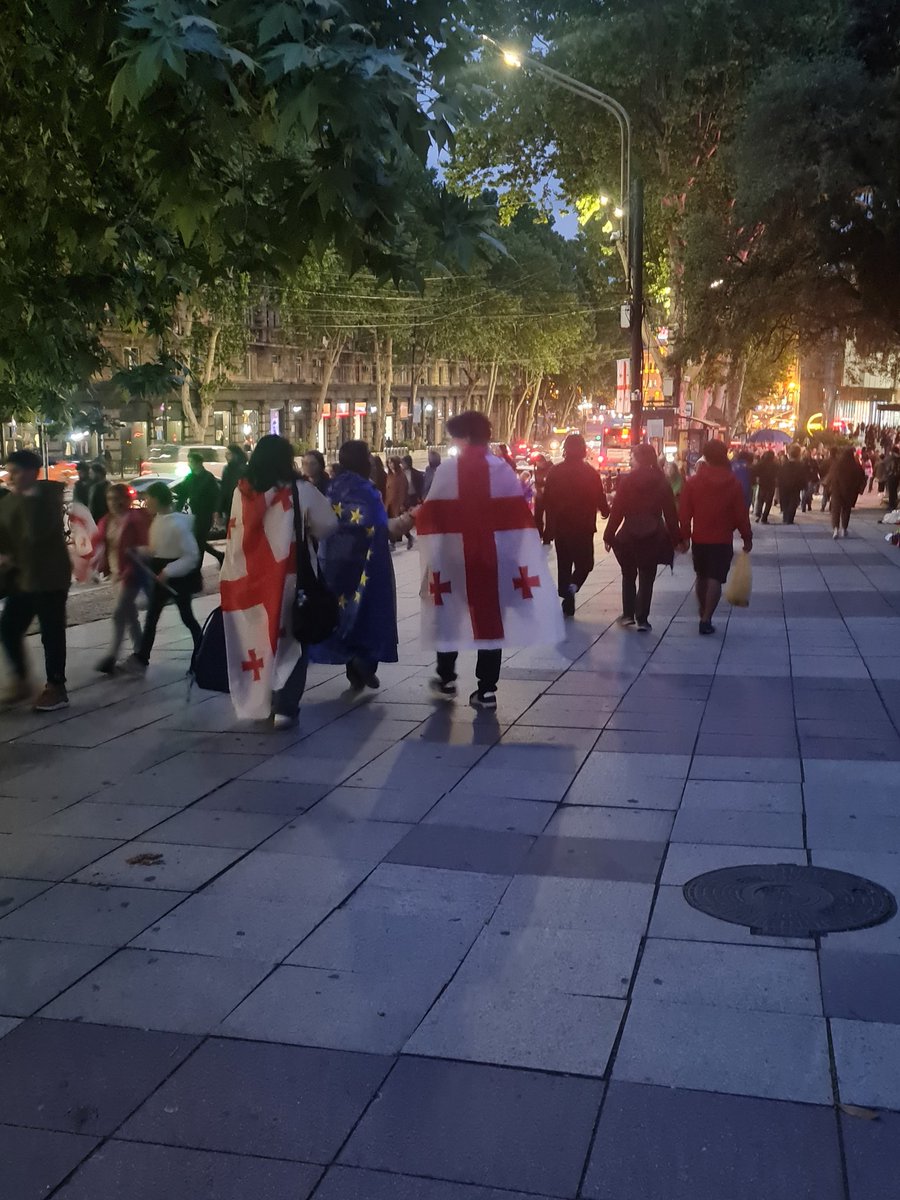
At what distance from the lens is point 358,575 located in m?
9.14

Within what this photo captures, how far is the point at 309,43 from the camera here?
5184 mm

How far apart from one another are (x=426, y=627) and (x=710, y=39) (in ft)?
83.8

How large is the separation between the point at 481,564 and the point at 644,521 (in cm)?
382

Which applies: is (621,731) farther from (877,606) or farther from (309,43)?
(877,606)

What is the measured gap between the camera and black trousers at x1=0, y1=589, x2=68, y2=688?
910 centimetres

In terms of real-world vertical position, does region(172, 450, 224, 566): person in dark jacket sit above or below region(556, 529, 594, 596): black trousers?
above

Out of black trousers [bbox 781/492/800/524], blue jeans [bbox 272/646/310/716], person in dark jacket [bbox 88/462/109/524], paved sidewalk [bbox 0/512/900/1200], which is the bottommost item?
black trousers [bbox 781/492/800/524]

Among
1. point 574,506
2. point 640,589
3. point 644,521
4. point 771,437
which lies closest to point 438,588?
point 644,521

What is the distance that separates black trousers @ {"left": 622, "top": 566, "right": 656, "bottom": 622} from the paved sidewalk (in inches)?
152

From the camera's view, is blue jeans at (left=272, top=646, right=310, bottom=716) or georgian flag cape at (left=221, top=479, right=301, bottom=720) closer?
georgian flag cape at (left=221, top=479, right=301, bottom=720)

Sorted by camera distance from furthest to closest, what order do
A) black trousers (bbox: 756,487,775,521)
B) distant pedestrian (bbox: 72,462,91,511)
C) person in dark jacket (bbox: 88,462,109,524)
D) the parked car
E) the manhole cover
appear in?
the parked car < black trousers (bbox: 756,487,775,521) < distant pedestrian (bbox: 72,462,91,511) < person in dark jacket (bbox: 88,462,109,524) < the manhole cover

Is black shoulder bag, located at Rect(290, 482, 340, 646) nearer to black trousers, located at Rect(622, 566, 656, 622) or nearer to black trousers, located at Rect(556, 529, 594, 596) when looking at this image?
black trousers, located at Rect(622, 566, 656, 622)

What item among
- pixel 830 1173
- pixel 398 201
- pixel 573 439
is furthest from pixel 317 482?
pixel 830 1173

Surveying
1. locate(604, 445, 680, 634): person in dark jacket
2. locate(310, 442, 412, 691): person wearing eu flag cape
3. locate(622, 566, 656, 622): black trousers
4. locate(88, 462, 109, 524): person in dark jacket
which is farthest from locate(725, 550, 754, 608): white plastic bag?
locate(88, 462, 109, 524): person in dark jacket
